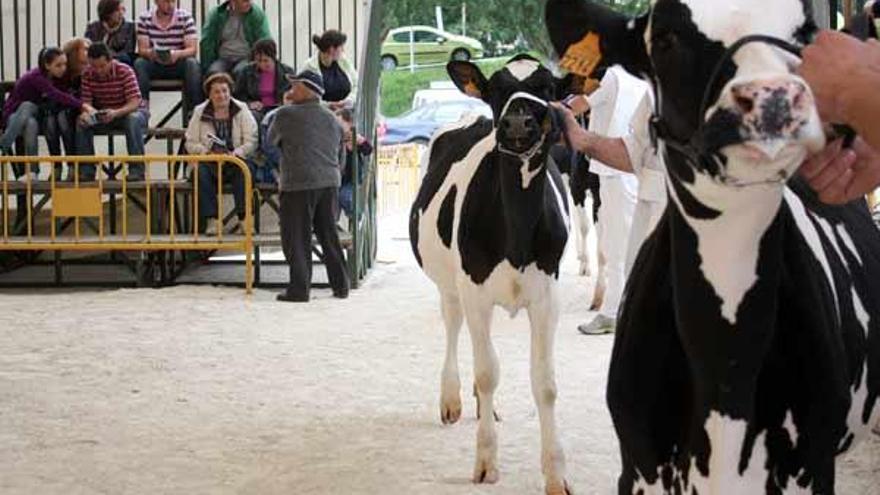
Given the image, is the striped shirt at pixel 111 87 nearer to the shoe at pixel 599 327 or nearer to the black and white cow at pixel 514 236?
the shoe at pixel 599 327

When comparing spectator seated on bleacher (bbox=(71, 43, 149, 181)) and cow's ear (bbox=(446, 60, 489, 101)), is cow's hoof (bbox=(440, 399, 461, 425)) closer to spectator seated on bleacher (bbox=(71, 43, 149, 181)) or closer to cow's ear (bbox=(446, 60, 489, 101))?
cow's ear (bbox=(446, 60, 489, 101))

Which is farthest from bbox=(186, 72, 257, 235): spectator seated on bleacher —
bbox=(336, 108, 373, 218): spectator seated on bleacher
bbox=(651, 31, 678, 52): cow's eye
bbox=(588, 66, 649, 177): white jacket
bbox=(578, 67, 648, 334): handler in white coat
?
bbox=(651, 31, 678, 52): cow's eye

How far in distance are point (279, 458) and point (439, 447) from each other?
2.71ft

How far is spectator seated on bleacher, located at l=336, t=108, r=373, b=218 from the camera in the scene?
583 inches

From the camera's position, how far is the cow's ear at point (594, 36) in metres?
3.50

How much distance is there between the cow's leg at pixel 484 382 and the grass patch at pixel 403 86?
31637 mm

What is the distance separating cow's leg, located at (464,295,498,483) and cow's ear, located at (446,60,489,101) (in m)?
1.12

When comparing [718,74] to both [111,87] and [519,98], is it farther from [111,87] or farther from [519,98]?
[111,87]

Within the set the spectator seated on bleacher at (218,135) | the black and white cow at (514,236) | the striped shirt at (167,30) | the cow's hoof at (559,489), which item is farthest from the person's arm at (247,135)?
the cow's hoof at (559,489)

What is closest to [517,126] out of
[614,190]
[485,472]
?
[485,472]

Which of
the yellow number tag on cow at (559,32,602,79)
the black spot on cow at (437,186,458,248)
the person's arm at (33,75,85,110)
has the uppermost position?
the yellow number tag on cow at (559,32,602,79)

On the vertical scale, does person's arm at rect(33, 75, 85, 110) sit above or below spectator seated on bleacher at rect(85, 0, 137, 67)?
below

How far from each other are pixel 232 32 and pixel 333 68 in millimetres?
1489

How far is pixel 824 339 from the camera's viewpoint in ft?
11.0
